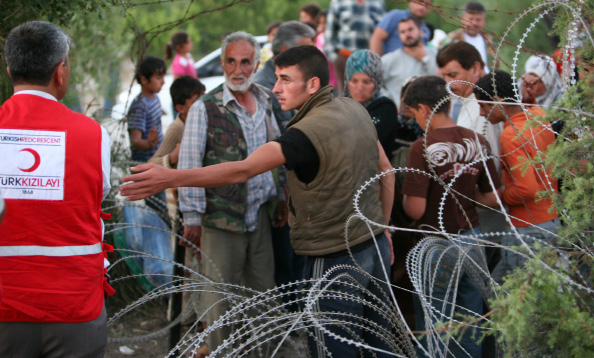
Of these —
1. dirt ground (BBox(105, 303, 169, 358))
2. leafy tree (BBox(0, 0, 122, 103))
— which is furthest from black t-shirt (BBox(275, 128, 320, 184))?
dirt ground (BBox(105, 303, 169, 358))

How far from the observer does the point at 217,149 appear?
15.1 feet

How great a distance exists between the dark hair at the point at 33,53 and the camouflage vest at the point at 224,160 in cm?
182

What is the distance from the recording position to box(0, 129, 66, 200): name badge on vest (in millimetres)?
2732

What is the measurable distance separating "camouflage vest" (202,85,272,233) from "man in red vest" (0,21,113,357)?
1.72 metres

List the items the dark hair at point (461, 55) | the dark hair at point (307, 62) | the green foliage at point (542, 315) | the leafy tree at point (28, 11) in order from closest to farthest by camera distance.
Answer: the green foliage at point (542, 315) < the dark hair at point (307, 62) < the leafy tree at point (28, 11) < the dark hair at point (461, 55)

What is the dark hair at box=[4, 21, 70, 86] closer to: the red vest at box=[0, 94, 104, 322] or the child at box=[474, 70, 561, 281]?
the red vest at box=[0, 94, 104, 322]

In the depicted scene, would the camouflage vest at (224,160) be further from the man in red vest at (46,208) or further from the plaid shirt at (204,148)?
the man in red vest at (46,208)

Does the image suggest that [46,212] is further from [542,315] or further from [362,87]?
[362,87]

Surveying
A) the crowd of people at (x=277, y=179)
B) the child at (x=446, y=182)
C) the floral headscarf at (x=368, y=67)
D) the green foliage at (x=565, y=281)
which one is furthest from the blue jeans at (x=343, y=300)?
the floral headscarf at (x=368, y=67)

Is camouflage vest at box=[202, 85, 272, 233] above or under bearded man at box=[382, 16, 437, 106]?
under

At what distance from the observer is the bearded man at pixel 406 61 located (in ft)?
22.8

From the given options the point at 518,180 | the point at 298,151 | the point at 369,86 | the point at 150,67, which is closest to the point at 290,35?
the point at 369,86

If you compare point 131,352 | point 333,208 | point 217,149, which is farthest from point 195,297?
point 333,208

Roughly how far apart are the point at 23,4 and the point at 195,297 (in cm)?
236
